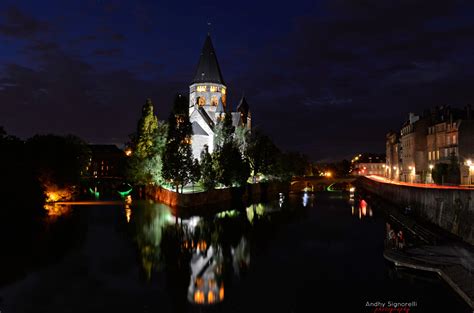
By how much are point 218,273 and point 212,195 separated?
122 ft

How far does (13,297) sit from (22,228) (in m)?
21.3

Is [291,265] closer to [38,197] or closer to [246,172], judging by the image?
[38,197]

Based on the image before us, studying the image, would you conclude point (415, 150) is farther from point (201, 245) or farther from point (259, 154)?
point (201, 245)

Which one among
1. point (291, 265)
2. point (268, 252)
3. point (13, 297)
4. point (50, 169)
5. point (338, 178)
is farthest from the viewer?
point (338, 178)

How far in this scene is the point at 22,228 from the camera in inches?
1597

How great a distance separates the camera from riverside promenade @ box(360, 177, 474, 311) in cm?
1958

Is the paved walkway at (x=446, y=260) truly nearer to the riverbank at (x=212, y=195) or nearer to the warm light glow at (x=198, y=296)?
the warm light glow at (x=198, y=296)

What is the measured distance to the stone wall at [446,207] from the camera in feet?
90.5

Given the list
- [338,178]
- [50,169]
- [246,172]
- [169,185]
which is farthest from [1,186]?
[338,178]

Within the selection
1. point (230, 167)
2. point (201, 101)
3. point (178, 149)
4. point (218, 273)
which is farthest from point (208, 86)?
point (218, 273)

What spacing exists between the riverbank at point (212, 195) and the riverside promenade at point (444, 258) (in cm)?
3121

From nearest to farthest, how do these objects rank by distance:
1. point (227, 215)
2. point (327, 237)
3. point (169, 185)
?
point (327, 237)
point (227, 215)
point (169, 185)

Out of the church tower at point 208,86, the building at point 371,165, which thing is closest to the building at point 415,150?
the church tower at point 208,86

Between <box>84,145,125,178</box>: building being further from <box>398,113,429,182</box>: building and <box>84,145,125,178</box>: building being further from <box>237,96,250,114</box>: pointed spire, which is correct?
<box>398,113,429,182</box>: building
